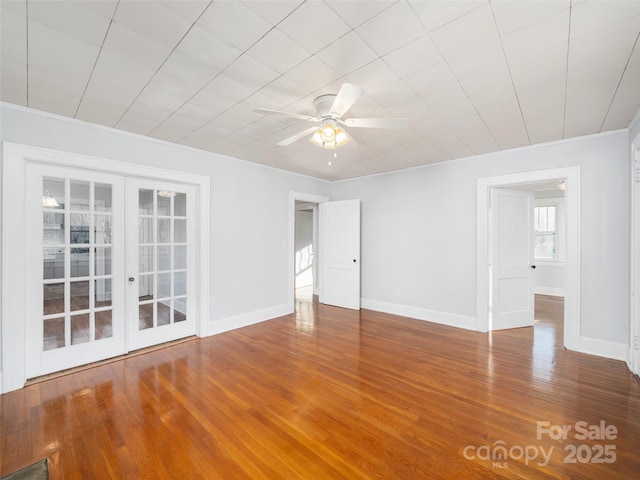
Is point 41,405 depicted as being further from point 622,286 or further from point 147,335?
point 622,286

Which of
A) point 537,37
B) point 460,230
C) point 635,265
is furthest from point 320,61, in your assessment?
point 635,265

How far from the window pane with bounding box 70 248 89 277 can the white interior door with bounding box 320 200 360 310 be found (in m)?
3.78

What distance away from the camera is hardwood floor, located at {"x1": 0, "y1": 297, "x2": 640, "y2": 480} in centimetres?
170

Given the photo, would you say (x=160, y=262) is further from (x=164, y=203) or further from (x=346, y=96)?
(x=346, y=96)

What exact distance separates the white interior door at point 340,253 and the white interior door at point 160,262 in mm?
2629

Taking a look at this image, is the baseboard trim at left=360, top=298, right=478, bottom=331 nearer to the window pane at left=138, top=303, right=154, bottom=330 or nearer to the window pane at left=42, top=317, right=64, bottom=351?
the window pane at left=138, top=303, right=154, bottom=330

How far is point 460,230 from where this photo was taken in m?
4.29

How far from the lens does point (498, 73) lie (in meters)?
2.02

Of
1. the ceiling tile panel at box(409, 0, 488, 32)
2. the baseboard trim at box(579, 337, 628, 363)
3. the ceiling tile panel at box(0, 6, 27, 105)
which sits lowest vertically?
the baseboard trim at box(579, 337, 628, 363)

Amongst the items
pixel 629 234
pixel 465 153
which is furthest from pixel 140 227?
pixel 629 234

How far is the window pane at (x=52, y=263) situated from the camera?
8.99ft

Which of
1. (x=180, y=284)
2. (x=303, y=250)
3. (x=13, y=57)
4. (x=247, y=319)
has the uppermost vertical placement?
(x=13, y=57)

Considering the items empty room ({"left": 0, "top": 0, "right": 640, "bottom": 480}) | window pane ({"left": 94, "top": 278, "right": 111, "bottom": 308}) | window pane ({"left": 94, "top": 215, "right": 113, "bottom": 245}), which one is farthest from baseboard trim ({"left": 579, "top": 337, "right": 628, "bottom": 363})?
window pane ({"left": 94, "top": 215, "right": 113, "bottom": 245})

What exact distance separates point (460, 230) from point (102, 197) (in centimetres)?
473
